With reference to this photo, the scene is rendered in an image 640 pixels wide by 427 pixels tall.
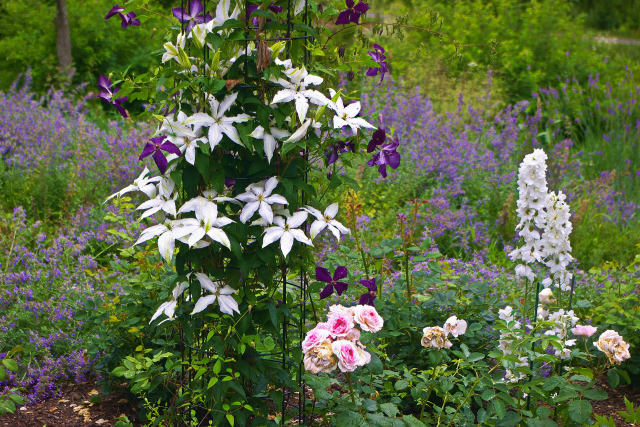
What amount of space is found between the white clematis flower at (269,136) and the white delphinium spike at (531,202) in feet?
3.14

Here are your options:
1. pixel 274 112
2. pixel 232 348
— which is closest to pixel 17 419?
pixel 232 348

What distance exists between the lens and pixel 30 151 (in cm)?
493

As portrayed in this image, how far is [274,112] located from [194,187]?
0.34 meters

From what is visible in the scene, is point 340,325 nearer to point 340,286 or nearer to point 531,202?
point 340,286

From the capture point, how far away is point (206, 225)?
6.47ft

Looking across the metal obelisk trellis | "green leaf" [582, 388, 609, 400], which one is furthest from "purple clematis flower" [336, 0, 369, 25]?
"green leaf" [582, 388, 609, 400]

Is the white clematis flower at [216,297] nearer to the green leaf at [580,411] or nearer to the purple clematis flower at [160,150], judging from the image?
the purple clematis flower at [160,150]


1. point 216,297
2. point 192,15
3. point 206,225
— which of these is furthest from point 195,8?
point 216,297

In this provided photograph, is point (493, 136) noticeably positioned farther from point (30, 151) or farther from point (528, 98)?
point (30, 151)

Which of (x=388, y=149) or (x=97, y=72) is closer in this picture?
(x=388, y=149)

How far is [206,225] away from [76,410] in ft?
4.34

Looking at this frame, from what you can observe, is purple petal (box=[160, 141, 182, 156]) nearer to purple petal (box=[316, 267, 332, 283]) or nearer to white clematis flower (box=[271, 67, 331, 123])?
white clematis flower (box=[271, 67, 331, 123])

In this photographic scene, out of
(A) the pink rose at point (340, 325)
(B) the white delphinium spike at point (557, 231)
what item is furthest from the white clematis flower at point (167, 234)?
(B) the white delphinium spike at point (557, 231)

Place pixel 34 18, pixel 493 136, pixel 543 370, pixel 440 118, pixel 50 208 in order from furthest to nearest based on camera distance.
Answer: pixel 34 18 → pixel 440 118 → pixel 493 136 → pixel 50 208 → pixel 543 370
